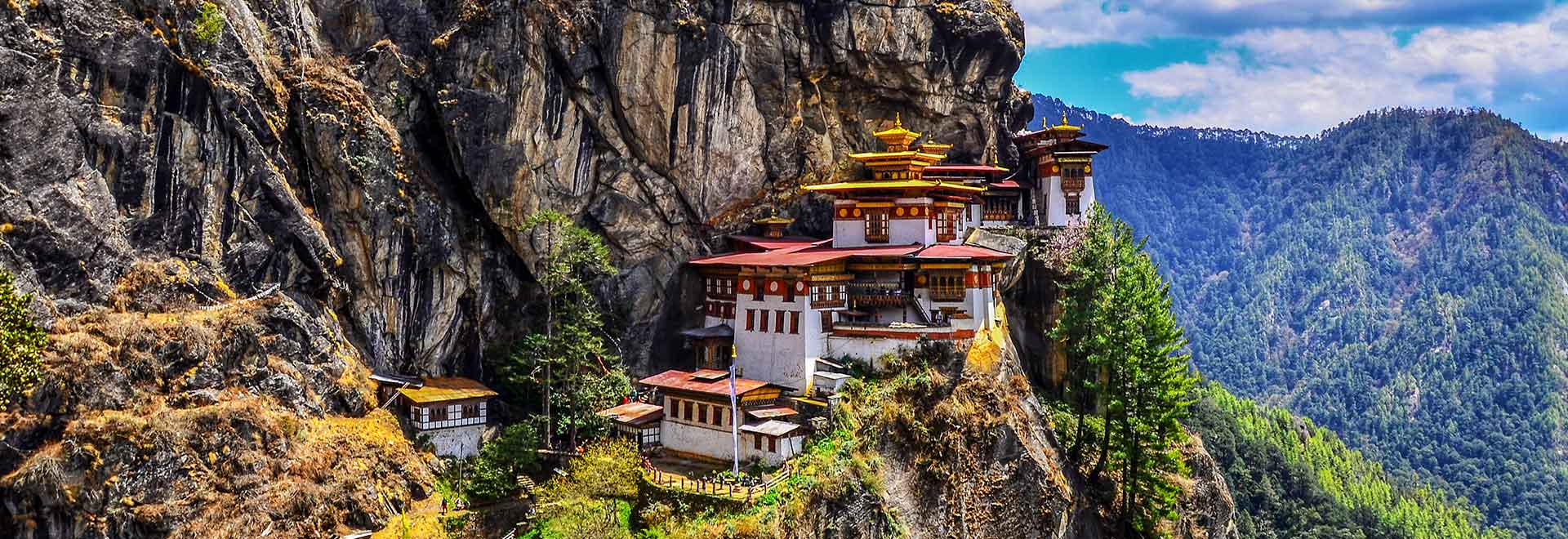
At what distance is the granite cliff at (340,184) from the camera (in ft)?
129

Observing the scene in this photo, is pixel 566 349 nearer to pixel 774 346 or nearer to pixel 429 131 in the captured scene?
pixel 774 346

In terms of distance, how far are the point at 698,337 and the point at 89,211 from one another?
23.4 m

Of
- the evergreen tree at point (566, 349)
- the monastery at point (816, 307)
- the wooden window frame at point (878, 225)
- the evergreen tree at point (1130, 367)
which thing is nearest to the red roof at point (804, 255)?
the monastery at point (816, 307)

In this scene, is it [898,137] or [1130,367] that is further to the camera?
[898,137]

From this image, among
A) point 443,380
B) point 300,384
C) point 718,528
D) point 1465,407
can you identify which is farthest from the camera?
point 1465,407

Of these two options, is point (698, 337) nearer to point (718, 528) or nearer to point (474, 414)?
point (474, 414)

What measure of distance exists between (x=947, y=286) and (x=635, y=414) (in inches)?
575

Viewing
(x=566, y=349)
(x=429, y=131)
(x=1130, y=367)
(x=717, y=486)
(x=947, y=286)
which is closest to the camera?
(x=717, y=486)

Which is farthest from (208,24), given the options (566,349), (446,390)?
(566,349)

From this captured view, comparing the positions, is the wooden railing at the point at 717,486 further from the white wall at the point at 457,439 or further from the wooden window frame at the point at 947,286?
the wooden window frame at the point at 947,286

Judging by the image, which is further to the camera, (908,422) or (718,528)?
(908,422)

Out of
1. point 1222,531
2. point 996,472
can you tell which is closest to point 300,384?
point 996,472

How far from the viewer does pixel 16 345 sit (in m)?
37.0

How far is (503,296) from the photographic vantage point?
175ft
